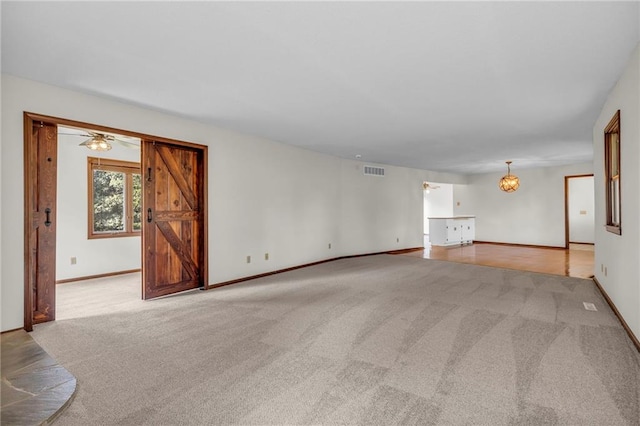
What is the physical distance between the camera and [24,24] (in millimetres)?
2262

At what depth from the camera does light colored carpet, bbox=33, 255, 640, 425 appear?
1.87m

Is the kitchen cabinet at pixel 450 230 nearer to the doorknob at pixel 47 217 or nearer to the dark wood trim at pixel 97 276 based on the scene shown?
the dark wood trim at pixel 97 276

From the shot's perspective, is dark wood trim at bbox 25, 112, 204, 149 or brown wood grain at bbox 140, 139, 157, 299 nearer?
dark wood trim at bbox 25, 112, 204, 149

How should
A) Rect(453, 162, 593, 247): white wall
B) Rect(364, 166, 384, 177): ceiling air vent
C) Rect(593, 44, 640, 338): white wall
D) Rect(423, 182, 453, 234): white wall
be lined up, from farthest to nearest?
1. Rect(423, 182, 453, 234): white wall
2. Rect(453, 162, 593, 247): white wall
3. Rect(364, 166, 384, 177): ceiling air vent
4. Rect(593, 44, 640, 338): white wall

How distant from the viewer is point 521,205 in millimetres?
10188

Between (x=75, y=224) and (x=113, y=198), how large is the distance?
2.56ft

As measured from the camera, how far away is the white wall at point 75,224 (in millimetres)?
5316

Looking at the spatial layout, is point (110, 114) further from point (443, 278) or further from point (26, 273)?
point (443, 278)

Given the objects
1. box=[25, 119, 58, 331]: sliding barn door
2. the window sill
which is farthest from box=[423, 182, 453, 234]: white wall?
box=[25, 119, 58, 331]: sliding barn door

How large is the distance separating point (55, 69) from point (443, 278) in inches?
222

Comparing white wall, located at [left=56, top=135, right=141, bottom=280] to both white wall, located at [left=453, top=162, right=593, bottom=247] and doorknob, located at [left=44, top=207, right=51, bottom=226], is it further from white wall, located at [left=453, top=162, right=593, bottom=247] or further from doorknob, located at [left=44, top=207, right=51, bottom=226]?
white wall, located at [left=453, top=162, right=593, bottom=247]

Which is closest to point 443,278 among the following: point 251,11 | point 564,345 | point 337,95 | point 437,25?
point 564,345

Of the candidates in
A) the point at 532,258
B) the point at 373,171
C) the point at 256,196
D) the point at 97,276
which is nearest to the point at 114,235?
the point at 97,276

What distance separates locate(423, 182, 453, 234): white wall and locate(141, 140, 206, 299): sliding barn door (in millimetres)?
9623
